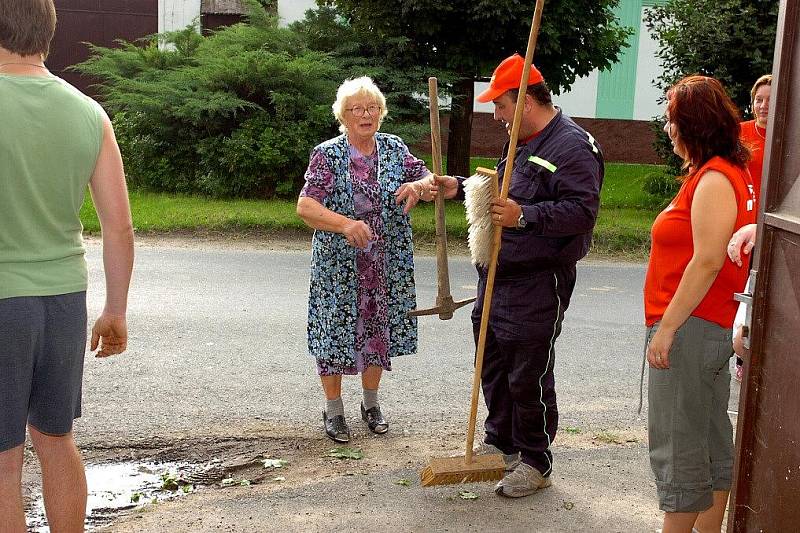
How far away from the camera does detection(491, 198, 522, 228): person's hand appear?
→ 404 centimetres

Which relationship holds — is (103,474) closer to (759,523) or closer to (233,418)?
(233,418)

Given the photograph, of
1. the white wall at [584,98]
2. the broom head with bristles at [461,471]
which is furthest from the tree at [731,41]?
the white wall at [584,98]

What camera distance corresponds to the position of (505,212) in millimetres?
4039

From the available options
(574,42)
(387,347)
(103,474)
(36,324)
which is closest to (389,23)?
(574,42)

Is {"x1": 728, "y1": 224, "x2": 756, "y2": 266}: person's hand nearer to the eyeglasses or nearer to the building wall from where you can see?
the eyeglasses

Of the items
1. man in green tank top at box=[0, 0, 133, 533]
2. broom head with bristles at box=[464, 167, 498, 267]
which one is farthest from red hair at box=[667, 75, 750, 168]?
man in green tank top at box=[0, 0, 133, 533]

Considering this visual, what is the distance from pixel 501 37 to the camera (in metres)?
13.0

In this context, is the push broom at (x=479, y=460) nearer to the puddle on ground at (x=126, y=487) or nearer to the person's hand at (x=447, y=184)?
the person's hand at (x=447, y=184)

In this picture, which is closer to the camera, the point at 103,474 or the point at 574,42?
the point at 103,474

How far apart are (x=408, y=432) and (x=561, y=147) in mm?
1930

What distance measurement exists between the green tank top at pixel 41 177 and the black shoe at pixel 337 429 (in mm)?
2271

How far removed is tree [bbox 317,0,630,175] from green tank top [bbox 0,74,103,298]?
10.1 meters

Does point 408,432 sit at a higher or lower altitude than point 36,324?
lower

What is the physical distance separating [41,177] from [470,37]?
10878 millimetres
